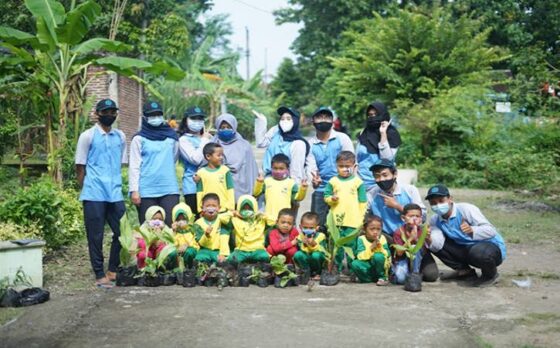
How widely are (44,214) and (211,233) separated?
227cm

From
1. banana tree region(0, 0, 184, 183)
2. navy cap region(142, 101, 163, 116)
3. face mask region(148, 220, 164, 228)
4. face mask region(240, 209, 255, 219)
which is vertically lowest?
face mask region(148, 220, 164, 228)

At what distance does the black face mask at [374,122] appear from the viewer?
24.8 feet

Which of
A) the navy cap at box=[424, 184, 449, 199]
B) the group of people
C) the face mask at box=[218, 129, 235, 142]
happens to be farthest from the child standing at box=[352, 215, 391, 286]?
the face mask at box=[218, 129, 235, 142]

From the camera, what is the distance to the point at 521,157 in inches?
651

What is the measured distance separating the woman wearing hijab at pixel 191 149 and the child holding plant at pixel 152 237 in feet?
2.07

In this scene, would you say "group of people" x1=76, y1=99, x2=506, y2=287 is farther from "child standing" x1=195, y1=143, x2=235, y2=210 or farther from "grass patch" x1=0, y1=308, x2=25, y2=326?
"grass patch" x1=0, y1=308, x2=25, y2=326

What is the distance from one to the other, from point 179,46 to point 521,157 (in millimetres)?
11938

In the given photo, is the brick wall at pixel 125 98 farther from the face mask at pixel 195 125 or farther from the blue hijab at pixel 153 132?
the blue hijab at pixel 153 132

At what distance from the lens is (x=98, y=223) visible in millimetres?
6758

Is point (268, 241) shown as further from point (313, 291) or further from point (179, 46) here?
point (179, 46)

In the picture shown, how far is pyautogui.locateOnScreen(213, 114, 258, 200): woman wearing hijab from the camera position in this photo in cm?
757

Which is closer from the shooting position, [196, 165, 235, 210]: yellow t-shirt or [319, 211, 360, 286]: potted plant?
[319, 211, 360, 286]: potted plant

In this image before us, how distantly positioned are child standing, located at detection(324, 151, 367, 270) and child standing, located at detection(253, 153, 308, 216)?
0.33 metres

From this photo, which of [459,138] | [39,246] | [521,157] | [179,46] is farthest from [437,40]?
[39,246]
